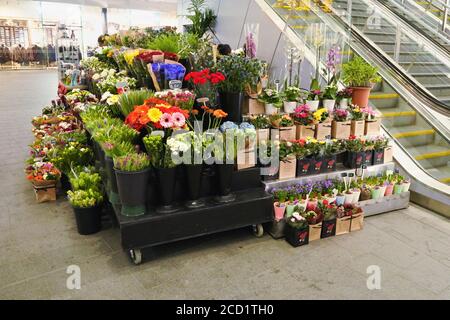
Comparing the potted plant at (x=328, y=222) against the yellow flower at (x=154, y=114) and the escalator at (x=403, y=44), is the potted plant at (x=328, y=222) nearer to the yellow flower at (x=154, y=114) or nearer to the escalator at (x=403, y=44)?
the yellow flower at (x=154, y=114)

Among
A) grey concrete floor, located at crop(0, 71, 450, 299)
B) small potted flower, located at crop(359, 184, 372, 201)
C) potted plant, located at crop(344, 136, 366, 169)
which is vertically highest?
potted plant, located at crop(344, 136, 366, 169)

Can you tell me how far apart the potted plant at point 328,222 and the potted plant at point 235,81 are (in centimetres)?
116

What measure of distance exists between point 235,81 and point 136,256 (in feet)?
5.96

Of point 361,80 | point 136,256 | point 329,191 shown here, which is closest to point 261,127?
point 329,191

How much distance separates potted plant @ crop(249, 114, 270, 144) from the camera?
3727 mm

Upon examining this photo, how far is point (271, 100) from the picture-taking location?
157 inches

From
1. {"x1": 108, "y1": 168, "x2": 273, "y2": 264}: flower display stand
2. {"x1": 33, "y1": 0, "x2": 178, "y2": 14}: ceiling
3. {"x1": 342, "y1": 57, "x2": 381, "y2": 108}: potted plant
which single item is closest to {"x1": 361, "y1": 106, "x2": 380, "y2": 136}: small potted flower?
{"x1": 342, "y1": 57, "x2": 381, "y2": 108}: potted plant

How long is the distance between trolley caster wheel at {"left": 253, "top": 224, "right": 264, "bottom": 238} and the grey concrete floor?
49 mm

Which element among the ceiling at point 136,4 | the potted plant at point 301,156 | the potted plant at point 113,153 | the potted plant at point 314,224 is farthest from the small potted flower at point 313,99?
the ceiling at point 136,4

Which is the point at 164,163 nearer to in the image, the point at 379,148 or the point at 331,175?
the point at 331,175

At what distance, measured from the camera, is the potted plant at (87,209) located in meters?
3.44

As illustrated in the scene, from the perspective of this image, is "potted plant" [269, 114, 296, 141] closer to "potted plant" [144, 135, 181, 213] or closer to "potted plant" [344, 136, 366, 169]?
"potted plant" [344, 136, 366, 169]

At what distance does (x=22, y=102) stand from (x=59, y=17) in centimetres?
1274
